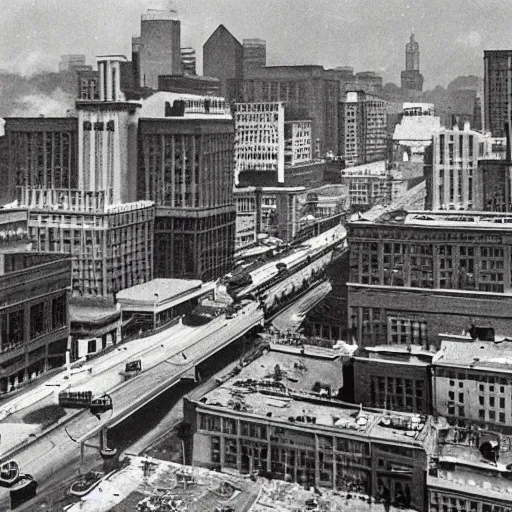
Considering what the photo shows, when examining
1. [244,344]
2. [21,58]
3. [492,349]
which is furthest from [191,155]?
[492,349]

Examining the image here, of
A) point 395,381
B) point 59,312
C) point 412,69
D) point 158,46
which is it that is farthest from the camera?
point 158,46

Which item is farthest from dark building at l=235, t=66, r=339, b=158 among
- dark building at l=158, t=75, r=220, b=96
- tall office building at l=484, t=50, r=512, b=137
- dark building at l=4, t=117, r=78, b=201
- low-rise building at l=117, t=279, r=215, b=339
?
low-rise building at l=117, t=279, r=215, b=339

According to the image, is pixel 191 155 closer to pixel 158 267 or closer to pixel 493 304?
pixel 158 267

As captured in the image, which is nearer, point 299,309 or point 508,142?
point 299,309

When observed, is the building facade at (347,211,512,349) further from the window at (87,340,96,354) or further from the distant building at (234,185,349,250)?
the distant building at (234,185,349,250)

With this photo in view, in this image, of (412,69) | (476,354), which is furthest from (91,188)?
(476,354)

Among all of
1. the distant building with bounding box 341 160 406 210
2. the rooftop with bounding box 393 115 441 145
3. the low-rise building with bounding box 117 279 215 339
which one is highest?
the rooftop with bounding box 393 115 441 145

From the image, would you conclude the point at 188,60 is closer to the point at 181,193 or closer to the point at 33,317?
the point at 181,193
